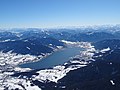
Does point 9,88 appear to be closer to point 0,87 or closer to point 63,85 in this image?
point 0,87

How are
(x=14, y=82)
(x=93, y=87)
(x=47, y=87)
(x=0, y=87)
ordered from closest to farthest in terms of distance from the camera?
(x=93, y=87) < (x=47, y=87) < (x=0, y=87) < (x=14, y=82)

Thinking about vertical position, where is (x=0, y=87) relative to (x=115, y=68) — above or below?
below

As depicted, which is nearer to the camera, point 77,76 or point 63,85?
point 63,85

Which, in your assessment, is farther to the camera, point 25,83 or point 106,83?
point 25,83

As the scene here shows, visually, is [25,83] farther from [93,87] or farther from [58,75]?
[93,87]

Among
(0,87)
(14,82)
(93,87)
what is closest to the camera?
(93,87)

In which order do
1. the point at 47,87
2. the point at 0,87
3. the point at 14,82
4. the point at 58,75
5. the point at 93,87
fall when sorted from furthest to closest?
the point at 58,75 → the point at 14,82 → the point at 0,87 → the point at 47,87 → the point at 93,87

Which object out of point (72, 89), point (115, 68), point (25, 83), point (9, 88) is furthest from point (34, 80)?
point (115, 68)

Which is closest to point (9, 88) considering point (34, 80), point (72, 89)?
point (34, 80)

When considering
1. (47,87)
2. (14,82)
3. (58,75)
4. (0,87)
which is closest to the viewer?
(47,87)
